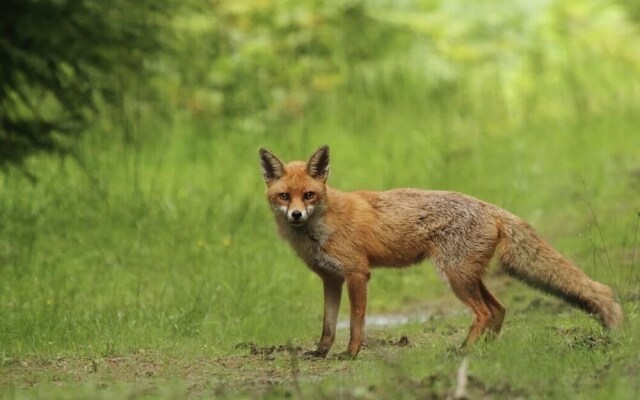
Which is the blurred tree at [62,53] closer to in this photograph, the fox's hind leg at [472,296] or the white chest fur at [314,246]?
the white chest fur at [314,246]

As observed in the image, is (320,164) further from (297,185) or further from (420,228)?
(420,228)

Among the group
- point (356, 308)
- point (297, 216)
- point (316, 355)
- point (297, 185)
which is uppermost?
point (297, 185)

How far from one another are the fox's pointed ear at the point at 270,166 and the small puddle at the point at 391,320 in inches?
85.0

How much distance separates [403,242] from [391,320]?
240 centimetres

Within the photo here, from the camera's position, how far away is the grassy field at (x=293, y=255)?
269 inches

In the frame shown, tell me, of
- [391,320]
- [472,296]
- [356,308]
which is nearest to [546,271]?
[472,296]

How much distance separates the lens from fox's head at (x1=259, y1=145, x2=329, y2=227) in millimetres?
8148

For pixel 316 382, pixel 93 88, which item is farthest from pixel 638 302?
pixel 93 88

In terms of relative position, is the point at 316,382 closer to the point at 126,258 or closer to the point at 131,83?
the point at 126,258

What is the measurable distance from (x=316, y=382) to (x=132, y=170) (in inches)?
319

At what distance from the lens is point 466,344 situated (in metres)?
7.84

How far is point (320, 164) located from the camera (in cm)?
841

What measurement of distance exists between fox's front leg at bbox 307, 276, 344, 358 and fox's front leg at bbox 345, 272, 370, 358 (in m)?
0.21

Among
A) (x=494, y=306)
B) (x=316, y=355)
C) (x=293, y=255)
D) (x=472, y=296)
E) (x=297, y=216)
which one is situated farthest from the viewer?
(x=293, y=255)
